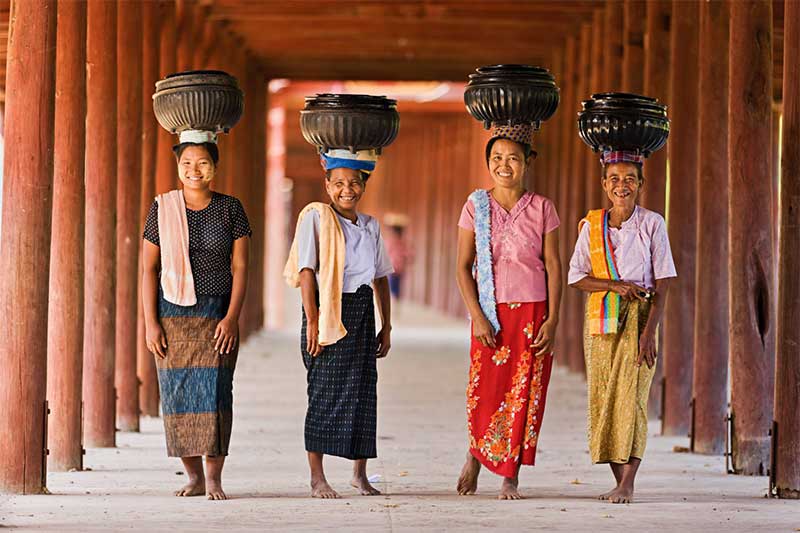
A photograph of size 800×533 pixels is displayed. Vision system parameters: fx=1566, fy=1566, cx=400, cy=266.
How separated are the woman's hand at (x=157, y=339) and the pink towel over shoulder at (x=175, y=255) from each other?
0.45 feet

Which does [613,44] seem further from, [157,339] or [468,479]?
[157,339]

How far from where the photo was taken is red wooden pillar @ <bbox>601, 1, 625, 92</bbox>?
13.7m

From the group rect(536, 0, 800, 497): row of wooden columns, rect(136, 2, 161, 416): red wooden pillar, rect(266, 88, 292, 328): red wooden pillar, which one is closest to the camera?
rect(536, 0, 800, 497): row of wooden columns

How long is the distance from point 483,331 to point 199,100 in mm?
1645

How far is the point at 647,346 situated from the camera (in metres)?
→ 7.14

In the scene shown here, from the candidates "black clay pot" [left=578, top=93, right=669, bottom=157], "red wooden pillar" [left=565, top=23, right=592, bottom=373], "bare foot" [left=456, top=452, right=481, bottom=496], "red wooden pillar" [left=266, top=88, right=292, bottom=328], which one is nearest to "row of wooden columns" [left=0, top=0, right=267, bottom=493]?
"bare foot" [left=456, top=452, right=481, bottom=496]

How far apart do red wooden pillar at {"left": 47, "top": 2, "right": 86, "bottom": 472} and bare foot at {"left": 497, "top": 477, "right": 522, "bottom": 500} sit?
2503mm

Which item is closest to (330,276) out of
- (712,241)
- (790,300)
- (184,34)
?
(790,300)

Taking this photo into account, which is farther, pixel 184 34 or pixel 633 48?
pixel 184 34

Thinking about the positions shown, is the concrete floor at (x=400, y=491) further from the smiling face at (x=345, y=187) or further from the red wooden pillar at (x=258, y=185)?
the red wooden pillar at (x=258, y=185)

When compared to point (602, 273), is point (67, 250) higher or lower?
higher

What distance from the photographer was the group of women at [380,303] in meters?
7.02

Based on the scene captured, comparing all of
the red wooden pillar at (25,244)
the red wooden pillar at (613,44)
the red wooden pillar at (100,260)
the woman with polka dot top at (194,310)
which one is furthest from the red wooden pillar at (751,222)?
the red wooden pillar at (613,44)

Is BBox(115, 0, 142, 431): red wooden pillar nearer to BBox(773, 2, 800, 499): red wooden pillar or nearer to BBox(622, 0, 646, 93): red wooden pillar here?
BBox(622, 0, 646, 93): red wooden pillar
